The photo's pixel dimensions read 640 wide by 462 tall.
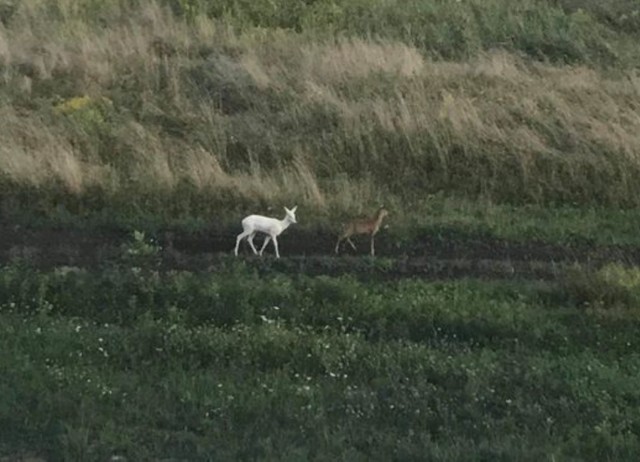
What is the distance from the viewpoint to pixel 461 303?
31.2ft

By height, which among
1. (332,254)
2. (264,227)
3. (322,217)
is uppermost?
(264,227)

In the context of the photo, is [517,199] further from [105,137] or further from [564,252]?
[105,137]

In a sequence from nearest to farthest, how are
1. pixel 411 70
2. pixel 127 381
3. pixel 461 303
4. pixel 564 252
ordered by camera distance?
1. pixel 127 381
2. pixel 461 303
3. pixel 564 252
4. pixel 411 70

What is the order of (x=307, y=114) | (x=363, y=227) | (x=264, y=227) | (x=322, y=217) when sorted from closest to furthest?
1. (x=264, y=227)
2. (x=363, y=227)
3. (x=322, y=217)
4. (x=307, y=114)

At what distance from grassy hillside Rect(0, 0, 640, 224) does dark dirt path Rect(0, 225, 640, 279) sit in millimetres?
847

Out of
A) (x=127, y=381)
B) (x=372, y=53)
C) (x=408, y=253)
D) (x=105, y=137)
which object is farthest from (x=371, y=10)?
(x=127, y=381)

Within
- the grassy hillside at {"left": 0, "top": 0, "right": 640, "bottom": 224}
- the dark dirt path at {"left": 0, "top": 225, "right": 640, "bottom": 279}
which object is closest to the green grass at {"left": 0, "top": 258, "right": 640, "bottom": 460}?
the dark dirt path at {"left": 0, "top": 225, "right": 640, "bottom": 279}

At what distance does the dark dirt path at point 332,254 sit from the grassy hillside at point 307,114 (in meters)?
0.85

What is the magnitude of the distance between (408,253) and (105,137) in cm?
486

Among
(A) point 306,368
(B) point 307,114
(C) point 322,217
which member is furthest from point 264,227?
(B) point 307,114

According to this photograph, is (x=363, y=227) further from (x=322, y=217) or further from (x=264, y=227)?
(x=322, y=217)

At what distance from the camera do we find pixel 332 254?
11320 mm

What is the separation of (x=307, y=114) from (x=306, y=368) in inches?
289

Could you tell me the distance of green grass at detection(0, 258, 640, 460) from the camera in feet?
23.2
